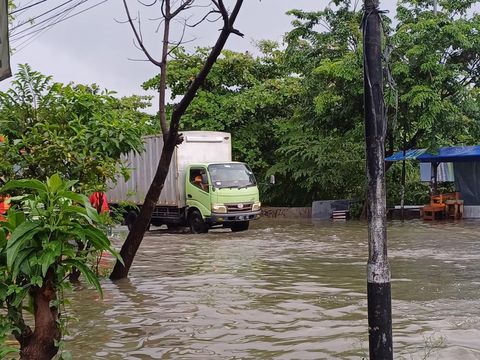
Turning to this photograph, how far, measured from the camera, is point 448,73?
2020 centimetres

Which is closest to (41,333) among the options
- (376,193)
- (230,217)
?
(376,193)

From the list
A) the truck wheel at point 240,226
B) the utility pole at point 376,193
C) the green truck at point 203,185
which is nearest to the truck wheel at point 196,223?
the green truck at point 203,185

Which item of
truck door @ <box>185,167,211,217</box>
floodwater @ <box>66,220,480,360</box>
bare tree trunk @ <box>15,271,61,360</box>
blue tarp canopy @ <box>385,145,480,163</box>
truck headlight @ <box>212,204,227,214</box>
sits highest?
blue tarp canopy @ <box>385,145,480,163</box>

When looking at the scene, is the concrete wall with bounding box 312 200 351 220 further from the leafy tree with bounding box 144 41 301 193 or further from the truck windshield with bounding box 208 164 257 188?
the truck windshield with bounding box 208 164 257 188

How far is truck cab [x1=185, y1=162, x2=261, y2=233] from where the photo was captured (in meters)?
19.5

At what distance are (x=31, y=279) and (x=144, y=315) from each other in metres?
4.01

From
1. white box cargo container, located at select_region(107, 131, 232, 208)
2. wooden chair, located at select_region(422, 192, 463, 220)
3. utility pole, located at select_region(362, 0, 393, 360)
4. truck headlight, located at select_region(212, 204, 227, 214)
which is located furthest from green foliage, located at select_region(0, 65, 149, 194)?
wooden chair, located at select_region(422, 192, 463, 220)

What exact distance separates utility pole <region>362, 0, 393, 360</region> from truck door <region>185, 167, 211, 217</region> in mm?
15430

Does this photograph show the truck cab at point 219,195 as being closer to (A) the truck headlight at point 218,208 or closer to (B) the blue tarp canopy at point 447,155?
(A) the truck headlight at point 218,208

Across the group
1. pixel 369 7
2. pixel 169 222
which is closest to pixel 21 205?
pixel 369 7

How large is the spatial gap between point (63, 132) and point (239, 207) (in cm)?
1141

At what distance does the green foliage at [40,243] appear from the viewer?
394 cm

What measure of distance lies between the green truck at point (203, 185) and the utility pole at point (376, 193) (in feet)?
50.3

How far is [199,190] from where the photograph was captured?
65.1ft
